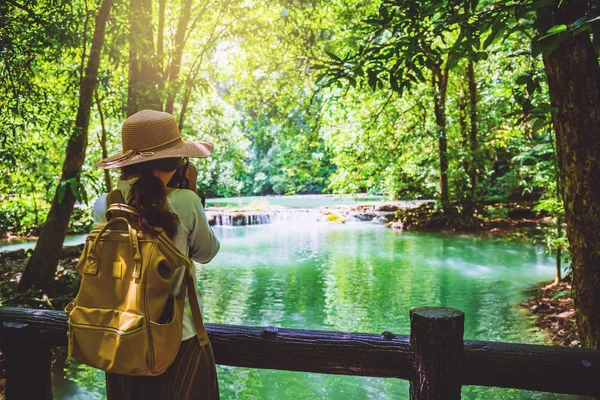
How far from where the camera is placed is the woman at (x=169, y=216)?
1727 millimetres

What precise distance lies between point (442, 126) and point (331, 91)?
353 inches

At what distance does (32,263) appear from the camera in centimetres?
639

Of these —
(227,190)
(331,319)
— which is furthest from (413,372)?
(227,190)

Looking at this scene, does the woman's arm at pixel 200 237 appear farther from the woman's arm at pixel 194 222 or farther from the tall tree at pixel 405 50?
the tall tree at pixel 405 50

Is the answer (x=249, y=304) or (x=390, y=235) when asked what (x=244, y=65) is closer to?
(x=249, y=304)

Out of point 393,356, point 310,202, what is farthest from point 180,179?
point 310,202

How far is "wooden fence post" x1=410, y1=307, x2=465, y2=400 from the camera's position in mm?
1758

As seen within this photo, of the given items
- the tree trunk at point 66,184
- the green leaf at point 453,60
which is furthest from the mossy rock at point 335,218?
the green leaf at point 453,60

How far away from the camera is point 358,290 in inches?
334

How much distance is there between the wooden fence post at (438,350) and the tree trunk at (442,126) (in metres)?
13.2

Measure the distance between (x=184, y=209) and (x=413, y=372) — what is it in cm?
110

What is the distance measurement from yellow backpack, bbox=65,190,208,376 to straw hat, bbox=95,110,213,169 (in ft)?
0.69

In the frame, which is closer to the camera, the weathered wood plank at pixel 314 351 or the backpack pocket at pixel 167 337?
the backpack pocket at pixel 167 337

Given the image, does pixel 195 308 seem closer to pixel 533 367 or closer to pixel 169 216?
pixel 169 216
